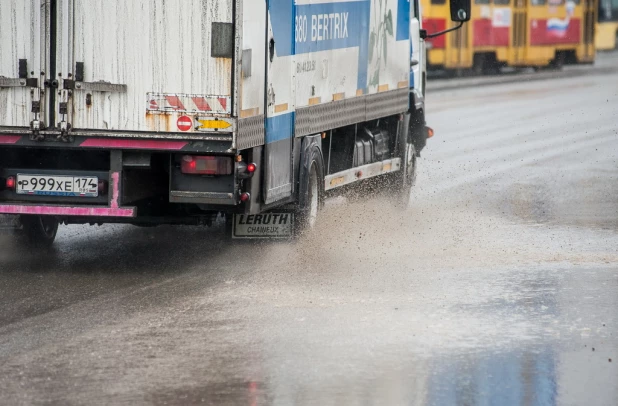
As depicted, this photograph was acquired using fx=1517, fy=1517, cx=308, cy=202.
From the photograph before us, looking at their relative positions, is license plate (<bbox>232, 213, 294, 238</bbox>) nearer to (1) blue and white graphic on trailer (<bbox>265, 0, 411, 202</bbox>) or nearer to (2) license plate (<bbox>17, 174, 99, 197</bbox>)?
(1) blue and white graphic on trailer (<bbox>265, 0, 411, 202</bbox>)

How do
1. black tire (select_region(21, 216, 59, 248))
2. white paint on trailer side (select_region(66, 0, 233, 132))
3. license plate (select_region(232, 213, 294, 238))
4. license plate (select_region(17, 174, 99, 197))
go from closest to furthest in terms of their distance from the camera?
white paint on trailer side (select_region(66, 0, 233, 132))
license plate (select_region(17, 174, 99, 197))
license plate (select_region(232, 213, 294, 238))
black tire (select_region(21, 216, 59, 248))

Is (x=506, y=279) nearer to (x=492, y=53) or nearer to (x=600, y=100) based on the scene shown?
(x=600, y=100)

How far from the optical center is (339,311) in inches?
364

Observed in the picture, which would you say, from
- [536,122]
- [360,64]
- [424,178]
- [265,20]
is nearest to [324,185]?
[360,64]

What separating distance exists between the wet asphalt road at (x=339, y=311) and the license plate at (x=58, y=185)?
57cm

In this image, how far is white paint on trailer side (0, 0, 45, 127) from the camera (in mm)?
10477

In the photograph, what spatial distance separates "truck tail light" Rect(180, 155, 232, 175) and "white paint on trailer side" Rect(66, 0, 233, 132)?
12.0 inches

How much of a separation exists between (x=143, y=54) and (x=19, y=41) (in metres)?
0.87

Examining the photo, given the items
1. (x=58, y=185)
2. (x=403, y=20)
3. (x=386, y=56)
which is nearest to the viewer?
(x=58, y=185)

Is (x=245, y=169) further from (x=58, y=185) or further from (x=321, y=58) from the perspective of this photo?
(x=321, y=58)

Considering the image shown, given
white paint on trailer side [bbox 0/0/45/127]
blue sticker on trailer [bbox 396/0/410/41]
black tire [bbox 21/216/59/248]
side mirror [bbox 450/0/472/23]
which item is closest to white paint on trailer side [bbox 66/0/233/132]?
white paint on trailer side [bbox 0/0/45/127]

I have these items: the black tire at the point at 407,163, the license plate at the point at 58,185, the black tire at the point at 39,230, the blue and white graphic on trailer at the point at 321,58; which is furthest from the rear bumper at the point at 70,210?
the black tire at the point at 407,163

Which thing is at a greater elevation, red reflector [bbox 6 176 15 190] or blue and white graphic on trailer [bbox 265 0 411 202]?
blue and white graphic on trailer [bbox 265 0 411 202]

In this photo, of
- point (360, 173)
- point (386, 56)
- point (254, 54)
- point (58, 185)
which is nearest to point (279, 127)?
point (254, 54)
